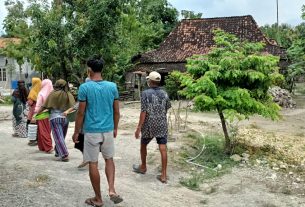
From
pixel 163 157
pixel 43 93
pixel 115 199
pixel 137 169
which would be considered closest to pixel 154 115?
pixel 163 157

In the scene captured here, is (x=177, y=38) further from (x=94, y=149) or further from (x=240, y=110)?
(x=94, y=149)

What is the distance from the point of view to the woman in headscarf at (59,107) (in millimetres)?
7785

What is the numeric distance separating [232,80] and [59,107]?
381 centimetres

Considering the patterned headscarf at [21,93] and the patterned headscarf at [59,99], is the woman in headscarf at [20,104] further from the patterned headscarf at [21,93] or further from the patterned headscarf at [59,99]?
the patterned headscarf at [59,99]

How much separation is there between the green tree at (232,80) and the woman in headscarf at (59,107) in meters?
2.79

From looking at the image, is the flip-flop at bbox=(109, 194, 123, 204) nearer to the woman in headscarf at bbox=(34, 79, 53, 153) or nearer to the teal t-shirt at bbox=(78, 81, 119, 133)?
the teal t-shirt at bbox=(78, 81, 119, 133)

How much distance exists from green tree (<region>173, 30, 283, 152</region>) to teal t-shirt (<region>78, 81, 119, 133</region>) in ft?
13.4

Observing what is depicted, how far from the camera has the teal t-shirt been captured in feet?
17.1

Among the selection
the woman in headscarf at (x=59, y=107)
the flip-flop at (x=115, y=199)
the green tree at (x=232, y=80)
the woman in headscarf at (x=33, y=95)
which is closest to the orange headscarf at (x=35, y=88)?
the woman in headscarf at (x=33, y=95)

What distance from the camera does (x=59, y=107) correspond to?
7812mm

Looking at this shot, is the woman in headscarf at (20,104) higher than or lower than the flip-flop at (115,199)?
higher

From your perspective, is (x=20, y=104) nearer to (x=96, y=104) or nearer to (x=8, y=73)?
(x=96, y=104)

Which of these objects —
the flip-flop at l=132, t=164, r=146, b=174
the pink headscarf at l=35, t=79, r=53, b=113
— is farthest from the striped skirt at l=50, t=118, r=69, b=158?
the flip-flop at l=132, t=164, r=146, b=174

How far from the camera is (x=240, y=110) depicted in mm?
9508
